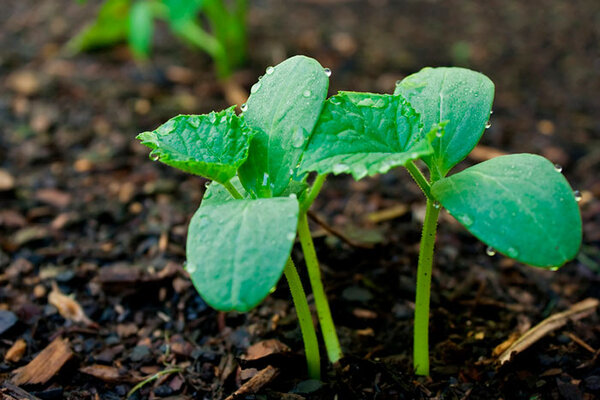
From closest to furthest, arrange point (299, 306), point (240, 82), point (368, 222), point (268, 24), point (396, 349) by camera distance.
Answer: point (299, 306) → point (396, 349) → point (368, 222) → point (240, 82) → point (268, 24)

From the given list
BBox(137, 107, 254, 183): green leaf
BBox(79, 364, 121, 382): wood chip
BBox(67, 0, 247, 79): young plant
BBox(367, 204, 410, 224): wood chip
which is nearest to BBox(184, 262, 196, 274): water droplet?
BBox(137, 107, 254, 183): green leaf

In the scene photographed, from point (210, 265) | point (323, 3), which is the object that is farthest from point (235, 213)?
point (323, 3)

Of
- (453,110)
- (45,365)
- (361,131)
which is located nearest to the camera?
(361,131)

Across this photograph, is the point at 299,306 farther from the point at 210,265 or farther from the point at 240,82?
the point at 240,82

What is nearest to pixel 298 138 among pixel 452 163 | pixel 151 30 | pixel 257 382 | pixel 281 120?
pixel 281 120

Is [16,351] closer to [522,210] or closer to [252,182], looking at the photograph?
[252,182]

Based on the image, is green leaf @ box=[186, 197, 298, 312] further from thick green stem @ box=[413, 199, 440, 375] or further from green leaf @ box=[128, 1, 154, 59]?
green leaf @ box=[128, 1, 154, 59]
